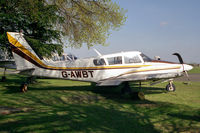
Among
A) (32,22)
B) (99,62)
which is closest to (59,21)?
(32,22)

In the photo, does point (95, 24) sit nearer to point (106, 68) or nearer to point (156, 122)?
point (106, 68)

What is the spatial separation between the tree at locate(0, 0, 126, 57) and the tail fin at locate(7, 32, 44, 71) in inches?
128

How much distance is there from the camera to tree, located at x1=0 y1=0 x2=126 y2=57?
14.3 meters

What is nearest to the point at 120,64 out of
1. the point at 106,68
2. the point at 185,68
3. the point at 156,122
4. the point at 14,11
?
the point at 106,68

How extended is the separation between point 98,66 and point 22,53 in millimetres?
5680

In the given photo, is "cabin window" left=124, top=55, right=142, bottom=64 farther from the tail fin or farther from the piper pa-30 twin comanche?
the tail fin

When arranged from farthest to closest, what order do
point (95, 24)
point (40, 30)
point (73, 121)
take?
point (95, 24), point (40, 30), point (73, 121)

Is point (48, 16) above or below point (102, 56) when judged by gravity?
above

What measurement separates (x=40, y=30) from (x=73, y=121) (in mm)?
13626

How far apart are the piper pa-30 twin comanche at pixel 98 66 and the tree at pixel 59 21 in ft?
11.4

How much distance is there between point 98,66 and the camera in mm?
11523

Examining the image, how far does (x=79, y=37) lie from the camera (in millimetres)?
17938

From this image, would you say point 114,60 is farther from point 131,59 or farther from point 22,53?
point 22,53

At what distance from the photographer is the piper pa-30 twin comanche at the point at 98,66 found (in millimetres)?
10992
